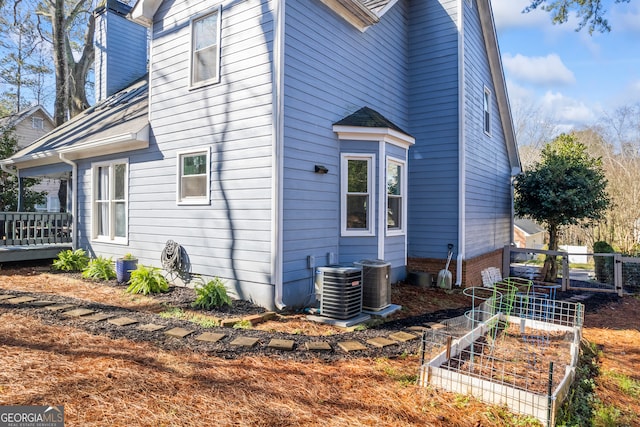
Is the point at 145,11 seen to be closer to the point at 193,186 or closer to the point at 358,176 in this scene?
the point at 193,186

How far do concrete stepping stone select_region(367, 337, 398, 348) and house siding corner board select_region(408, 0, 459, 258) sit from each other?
476cm

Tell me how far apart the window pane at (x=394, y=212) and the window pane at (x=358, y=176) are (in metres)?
0.78

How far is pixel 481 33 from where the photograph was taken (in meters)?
10.5

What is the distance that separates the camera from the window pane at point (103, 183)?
30.8ft

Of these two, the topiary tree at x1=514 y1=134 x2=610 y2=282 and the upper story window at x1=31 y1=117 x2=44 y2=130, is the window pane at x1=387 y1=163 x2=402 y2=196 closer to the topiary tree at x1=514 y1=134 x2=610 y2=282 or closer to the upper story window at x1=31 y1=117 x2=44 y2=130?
the topiary tree at x1=514 y1=134 x2=610 y2=282

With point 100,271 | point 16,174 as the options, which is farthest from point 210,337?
point 16,174

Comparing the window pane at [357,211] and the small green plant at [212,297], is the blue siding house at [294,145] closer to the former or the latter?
the window pane at [357,211]

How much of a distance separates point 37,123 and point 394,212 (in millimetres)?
24210

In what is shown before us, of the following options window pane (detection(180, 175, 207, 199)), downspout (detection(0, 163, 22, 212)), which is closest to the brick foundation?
window pane (detection(180, 175, 207, 199))

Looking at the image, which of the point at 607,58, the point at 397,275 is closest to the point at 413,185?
the point at 397,275

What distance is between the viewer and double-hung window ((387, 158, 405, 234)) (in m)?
7.89

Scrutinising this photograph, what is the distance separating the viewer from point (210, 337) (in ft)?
14.6

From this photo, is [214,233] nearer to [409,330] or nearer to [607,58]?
[409,330]

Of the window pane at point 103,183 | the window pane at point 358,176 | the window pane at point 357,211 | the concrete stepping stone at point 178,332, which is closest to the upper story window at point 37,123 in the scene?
the window pane at point 103,183
